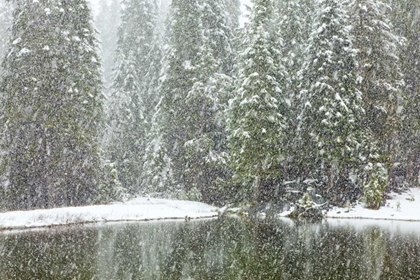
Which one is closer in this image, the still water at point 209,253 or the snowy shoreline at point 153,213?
the still water at point 209,253

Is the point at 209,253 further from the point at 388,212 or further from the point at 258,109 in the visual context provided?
the point at 388,212

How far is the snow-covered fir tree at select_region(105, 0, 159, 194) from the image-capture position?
3841 cm

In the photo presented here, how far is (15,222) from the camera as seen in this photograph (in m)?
21.3

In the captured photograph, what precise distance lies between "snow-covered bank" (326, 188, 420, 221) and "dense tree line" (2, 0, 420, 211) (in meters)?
0.99

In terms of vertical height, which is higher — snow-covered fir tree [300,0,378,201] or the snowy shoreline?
snow-covered fir tree [300,0,378,201]

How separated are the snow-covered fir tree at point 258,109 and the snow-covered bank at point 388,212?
544 centimetres

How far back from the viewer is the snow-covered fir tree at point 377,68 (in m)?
32.3

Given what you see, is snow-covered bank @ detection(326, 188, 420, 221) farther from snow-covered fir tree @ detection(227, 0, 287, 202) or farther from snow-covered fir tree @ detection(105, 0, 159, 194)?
snow-covered fir tree @ detection(105, 0, 159, 194)

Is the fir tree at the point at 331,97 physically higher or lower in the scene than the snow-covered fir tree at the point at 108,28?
lower

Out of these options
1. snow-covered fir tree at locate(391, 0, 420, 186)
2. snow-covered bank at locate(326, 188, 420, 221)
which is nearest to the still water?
snow-covered bank at locate(326, 188, 420, 221)

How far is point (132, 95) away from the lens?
41.0 metres

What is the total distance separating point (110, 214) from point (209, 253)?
12547mm

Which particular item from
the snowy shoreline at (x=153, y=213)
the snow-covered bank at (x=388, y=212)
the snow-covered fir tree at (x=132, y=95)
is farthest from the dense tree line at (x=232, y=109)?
the snowy shoreline at (x=153, y=213)

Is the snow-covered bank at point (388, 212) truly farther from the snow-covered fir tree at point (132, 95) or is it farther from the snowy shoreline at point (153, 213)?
the snow-covered fir tree at point (132, 95)
